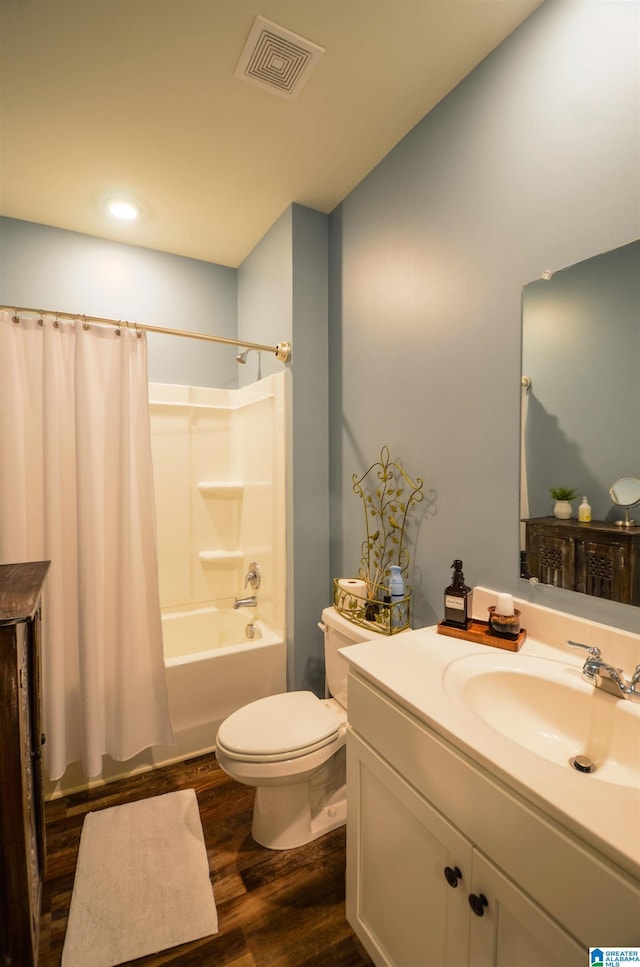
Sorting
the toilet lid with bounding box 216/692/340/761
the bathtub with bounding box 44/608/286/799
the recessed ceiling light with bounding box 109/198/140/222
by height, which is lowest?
the bathtub with bounding box 44/608/286/799

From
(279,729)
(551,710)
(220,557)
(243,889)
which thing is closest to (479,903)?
(551,710)

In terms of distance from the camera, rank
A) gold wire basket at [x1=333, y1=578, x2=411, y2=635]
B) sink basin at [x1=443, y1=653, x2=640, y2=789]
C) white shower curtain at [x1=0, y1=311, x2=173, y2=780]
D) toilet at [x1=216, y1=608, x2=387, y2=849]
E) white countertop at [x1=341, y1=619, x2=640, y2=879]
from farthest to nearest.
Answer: white shower curtain at [x1=0, y1=311, x2=173, y2=780] → gold wire basket at [x1=333, y1=578, x2=411, y2=635] → toilet at [x1=216, y1=608, x2=387, y2=849] → sink basin at [x1=443, y1=653, x2=640, y2=789] → white countertop at [x1=341, y1=619, x2=640, y2=879]

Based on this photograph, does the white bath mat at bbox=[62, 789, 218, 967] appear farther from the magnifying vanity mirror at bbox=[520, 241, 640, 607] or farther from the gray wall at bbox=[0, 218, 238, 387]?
the gray wall at bbox=[0, 218, 238, 387]

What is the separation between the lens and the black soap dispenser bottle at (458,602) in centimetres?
131

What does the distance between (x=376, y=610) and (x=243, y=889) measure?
3.23 ft

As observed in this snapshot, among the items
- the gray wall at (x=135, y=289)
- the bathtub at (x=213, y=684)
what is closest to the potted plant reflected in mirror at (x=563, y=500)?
the bathtub at (x=213, y=684)

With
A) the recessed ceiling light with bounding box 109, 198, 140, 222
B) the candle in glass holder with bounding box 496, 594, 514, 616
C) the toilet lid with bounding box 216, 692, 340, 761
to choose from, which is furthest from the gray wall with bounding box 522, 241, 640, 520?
the recessed ceiling light with bounding box 109, 198, 140, 222

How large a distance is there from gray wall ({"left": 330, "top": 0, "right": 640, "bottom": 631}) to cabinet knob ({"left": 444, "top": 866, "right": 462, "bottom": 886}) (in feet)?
2.12

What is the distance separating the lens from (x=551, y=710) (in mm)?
999

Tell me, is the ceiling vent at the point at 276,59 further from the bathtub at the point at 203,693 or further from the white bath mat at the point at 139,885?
the white bath mat at the point at 139,885

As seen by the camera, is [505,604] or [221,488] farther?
[221,488]

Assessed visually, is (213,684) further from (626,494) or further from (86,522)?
(626,494)

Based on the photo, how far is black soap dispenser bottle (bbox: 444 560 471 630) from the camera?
131 cm

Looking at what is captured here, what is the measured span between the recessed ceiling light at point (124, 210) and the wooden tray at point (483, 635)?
7.75 feet
